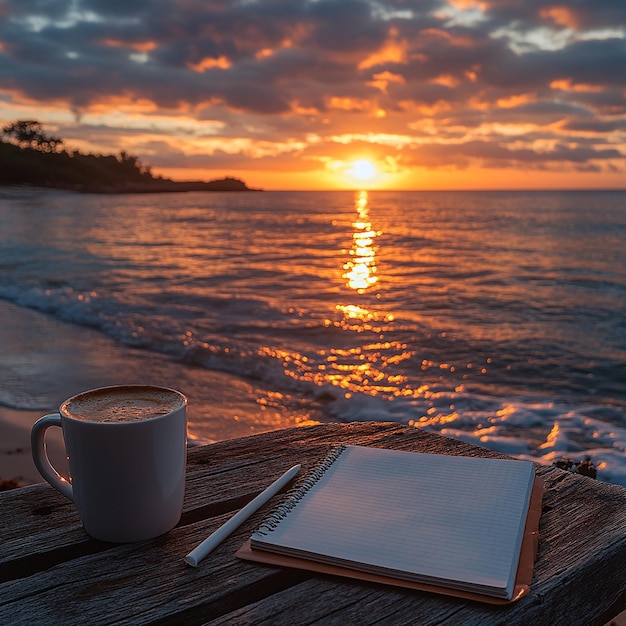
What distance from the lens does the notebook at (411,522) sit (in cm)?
88

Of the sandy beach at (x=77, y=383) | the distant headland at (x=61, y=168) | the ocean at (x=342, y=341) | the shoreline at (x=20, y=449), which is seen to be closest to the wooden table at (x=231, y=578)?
the shoreline at (x=20, y=449)

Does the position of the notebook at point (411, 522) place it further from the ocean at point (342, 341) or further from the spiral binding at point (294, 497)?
the ocean at point (342, 341)

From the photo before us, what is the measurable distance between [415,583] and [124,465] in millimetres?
461

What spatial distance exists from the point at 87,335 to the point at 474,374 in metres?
4.52

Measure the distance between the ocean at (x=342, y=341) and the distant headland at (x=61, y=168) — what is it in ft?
198

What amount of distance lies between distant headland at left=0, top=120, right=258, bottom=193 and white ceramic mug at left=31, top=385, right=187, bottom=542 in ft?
254

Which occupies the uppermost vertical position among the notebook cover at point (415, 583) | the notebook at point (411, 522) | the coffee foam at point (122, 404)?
the coffee foam at point (122, 404)

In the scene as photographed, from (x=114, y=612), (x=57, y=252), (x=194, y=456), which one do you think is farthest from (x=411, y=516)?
(x=57, y=252)

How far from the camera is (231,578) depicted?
2.95ft

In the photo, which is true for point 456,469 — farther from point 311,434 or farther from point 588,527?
point 311,434

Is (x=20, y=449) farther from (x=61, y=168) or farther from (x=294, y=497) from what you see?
(x=61, y=168)

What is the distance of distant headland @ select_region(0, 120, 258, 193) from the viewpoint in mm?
71312

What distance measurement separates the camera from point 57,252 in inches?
671

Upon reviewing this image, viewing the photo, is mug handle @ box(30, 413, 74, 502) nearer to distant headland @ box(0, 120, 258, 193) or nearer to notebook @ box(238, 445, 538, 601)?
notebook @ box(238, 445, 538, 601)
